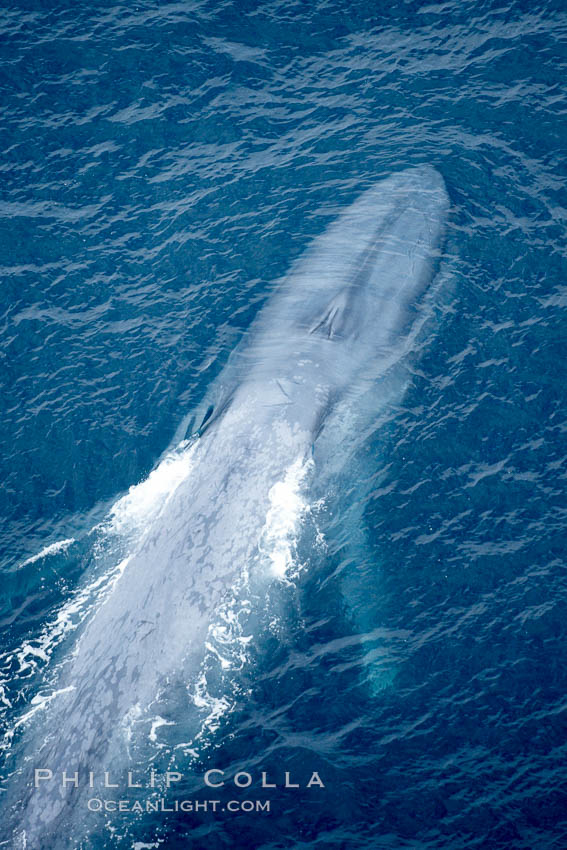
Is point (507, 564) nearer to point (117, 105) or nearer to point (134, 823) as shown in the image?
point (134, 823)

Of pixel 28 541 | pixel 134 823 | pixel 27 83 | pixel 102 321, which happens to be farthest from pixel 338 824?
pixel 27 83

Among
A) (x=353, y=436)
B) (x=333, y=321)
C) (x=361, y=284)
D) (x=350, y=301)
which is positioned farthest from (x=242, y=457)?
(x=361, y=284)

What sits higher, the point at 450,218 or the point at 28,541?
the point at 450,218

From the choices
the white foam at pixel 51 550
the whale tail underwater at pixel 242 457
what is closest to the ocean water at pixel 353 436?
the white foam at pixel 51 550

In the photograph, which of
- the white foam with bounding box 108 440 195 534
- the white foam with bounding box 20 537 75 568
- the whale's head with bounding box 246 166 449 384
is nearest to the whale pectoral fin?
the whale's head with bounding box 246 166 449 384

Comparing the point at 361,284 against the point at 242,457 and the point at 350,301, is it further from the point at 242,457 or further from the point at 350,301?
the point at 242,457

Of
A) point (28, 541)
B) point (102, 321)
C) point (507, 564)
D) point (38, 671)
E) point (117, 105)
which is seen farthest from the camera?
point (117, 105)
